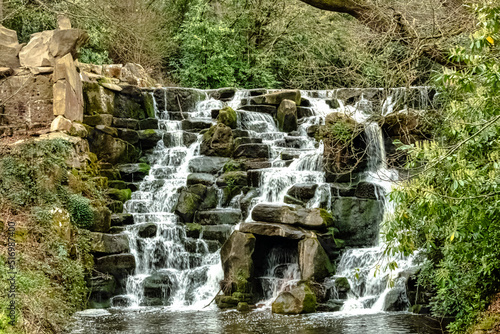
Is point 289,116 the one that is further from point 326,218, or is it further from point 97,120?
point 97,120

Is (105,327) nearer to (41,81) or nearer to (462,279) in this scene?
(462,279)

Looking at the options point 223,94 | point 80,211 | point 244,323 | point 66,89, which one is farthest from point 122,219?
point 223,94

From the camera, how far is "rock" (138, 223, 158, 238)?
13023mm

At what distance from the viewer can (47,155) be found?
11867 mm

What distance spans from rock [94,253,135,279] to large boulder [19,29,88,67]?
5.43 meters

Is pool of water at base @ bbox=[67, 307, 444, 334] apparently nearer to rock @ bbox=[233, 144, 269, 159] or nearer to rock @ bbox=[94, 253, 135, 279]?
rock @ bbox=[94, 253, 135, 279]

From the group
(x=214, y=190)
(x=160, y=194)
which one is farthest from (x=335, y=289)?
(x=160, y=194)

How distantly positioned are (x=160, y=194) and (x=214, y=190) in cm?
143

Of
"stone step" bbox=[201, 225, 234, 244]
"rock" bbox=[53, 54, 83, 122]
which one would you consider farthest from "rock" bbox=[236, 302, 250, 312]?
"rock" bbox=[53, 54, 83, 122]

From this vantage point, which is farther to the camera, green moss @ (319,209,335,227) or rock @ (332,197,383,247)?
rock @ (332,197,383,247)

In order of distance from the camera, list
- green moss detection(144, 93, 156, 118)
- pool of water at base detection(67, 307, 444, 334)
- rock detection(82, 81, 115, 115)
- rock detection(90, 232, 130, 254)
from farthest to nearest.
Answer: green moss detection(144, 93, 156, 118)
rock detection(82, 81, 115, 115)
rock detection(90, 232, 130, 254)
pool of water at base detection(67, 307, 444, 334)

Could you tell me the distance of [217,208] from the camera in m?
14.0

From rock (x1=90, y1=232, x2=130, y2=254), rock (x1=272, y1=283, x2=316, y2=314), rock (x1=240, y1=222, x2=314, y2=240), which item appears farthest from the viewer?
rock (x1=90, y1=232, x2=130, y2=254)

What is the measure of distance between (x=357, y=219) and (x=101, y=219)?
229 inches
